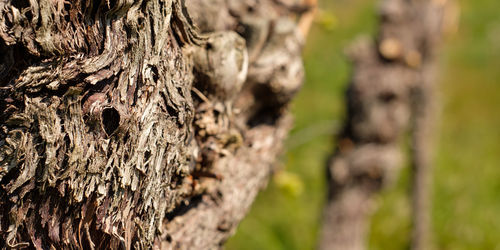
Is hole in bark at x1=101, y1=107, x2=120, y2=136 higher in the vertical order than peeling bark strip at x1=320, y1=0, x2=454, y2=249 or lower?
higher

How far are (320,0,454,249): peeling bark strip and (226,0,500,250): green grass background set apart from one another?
0.34 m

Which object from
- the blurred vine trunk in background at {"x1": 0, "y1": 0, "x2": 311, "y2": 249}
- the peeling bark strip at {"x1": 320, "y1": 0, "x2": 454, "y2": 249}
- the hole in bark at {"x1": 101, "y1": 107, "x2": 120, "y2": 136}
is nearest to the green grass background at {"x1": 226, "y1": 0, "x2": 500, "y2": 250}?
the peeling bark strip at {"x1": 320, "y1": 0, "x2": 454, "y2": 249}

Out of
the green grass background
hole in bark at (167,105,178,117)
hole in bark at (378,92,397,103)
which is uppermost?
hole in bark at (167,105,178,117)

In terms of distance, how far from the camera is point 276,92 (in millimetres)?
1914

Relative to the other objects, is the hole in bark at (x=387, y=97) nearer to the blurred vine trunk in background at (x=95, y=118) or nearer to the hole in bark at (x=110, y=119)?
the blurred vine trunk in background at (x=95, y=118)

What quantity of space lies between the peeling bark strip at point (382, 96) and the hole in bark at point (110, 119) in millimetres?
2761

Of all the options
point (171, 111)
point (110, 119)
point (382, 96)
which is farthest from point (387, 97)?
point (110, 119)

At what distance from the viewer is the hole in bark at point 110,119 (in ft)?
4.11

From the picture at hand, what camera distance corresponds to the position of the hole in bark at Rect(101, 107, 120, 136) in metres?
1.25

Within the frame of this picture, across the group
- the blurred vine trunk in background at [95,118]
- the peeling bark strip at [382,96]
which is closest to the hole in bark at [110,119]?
the blurred vine trunk in background at [95,118]

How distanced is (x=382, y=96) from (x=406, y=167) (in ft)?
11.6

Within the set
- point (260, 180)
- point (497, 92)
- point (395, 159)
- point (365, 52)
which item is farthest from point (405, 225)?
point (497, 92)

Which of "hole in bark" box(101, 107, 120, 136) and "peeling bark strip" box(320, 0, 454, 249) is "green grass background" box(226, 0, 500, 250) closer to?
"peeling bark strip" box(320, 0, 454, 249)

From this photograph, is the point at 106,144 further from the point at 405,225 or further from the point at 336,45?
the point at 336,45
